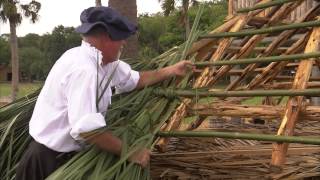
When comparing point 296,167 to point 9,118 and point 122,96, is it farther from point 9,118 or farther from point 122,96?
point 9,118

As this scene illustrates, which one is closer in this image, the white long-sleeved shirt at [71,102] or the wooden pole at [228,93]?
the white long-sleeved shirt at [71,102]

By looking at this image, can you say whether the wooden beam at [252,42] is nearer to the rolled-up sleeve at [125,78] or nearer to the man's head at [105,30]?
the rolled-up sleeve at [125,78]


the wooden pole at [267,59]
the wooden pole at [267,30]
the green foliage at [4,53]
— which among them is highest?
the wooden pole at [267,30]

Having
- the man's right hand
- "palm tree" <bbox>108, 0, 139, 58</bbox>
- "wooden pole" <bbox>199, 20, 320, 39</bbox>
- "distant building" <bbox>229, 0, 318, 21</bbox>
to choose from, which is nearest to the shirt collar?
the man's right hand

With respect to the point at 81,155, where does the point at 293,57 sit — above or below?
above

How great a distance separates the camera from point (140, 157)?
2.55 metres

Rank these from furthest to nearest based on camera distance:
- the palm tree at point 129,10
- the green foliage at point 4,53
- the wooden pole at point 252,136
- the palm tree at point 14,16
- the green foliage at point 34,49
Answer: the green foliage at point 4,53
the green foliage at point 34,49
the palm tree at point 14,16
the palm tree at point 129,10
the wooden pole at point 252,136

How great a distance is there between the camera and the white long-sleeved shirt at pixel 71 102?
2357mm

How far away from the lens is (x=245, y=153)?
3.04 meters

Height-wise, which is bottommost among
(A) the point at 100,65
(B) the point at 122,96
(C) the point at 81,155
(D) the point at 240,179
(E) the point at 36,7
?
(D) the point at 240,179

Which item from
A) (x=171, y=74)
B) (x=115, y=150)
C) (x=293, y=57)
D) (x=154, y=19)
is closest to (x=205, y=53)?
(x=171, y=74)

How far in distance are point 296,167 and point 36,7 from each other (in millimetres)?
23329

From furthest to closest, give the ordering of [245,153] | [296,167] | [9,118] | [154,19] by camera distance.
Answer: [154,19], [9,118], [245,153], [296,167]

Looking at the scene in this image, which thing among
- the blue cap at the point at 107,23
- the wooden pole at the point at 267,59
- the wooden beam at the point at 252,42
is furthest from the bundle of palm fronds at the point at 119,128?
the blue cap at the point at 107,23
